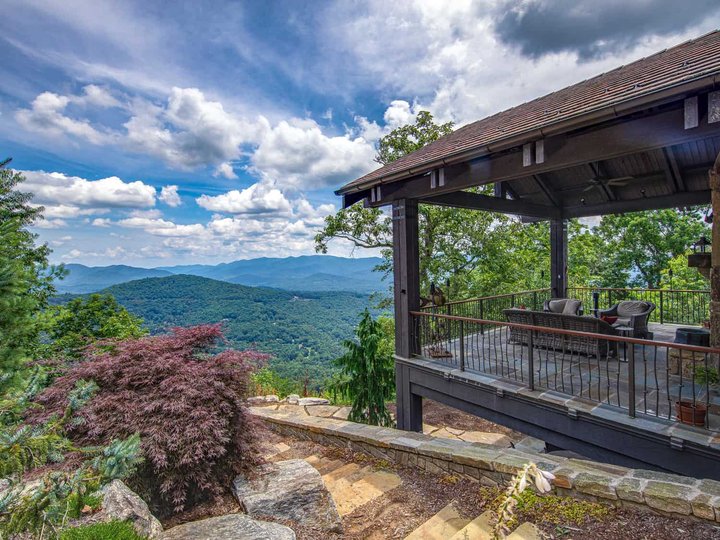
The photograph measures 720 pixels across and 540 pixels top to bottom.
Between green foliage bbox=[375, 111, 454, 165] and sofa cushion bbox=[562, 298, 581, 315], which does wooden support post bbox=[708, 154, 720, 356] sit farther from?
green foliage bbox=[375, 111, 454, 165]

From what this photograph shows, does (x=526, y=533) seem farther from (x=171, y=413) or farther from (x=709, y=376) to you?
(x=709, y=376)

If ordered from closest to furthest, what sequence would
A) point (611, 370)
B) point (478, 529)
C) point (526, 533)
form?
point (526, 533) < point (478, 529) < point (611, 370)

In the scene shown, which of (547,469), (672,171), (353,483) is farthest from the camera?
(672,171)

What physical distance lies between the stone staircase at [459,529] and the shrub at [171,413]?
161cm

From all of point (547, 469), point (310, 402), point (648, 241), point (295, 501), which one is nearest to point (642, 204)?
point (547, 469)

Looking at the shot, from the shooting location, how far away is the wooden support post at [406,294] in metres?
5.69

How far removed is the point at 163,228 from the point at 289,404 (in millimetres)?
15210

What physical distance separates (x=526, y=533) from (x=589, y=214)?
7.84 m

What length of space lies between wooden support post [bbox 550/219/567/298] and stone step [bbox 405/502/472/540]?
7.46 meters

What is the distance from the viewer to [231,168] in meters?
18.6

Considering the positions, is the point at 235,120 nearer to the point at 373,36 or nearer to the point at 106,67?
the point at 106,67

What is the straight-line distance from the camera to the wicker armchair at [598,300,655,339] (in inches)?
224

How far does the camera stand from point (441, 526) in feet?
8.11

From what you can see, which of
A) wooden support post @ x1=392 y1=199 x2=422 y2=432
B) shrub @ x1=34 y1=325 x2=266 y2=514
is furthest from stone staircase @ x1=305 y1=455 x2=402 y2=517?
wooden support post @ x1=392 y1=199 x2=422 y2=432
